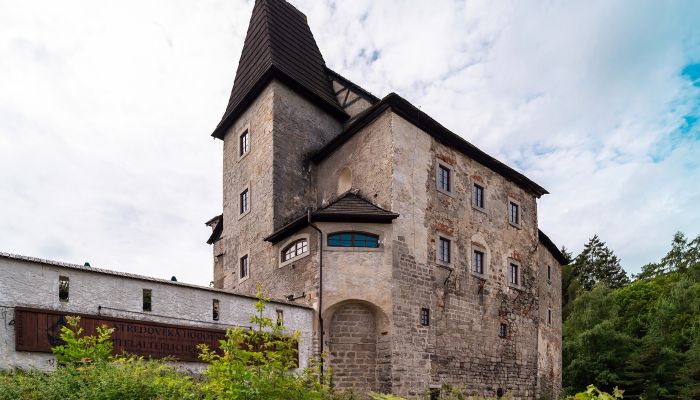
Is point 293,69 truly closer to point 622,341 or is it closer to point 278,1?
point 278,1

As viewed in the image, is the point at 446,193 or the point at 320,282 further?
the point at 446,193

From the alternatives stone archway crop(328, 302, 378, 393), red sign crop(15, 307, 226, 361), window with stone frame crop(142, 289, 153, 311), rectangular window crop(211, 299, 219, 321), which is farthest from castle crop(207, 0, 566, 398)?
window with stone frame crop(142, 289, 153, 311)

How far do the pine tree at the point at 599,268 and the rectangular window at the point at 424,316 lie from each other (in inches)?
1665

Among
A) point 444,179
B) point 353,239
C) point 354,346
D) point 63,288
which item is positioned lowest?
point 354,346

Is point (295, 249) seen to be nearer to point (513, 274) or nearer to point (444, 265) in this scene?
point (444, 265)

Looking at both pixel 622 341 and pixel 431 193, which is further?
pixel 622 341

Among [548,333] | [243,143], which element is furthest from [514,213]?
[243,143]

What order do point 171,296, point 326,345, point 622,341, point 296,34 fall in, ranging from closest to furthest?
1. point 171,296
2. point 326,345
3. point 296,34
4. point 622,341

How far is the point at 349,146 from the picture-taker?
20297 millimetres

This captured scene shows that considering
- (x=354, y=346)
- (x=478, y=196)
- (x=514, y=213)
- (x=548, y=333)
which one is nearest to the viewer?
(x=354, y=346)

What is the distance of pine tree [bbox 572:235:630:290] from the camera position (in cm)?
5631

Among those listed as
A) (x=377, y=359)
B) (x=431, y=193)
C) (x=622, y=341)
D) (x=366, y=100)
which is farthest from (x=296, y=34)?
(x=622, y=341)

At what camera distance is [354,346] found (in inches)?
677

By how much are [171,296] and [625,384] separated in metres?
24.9
